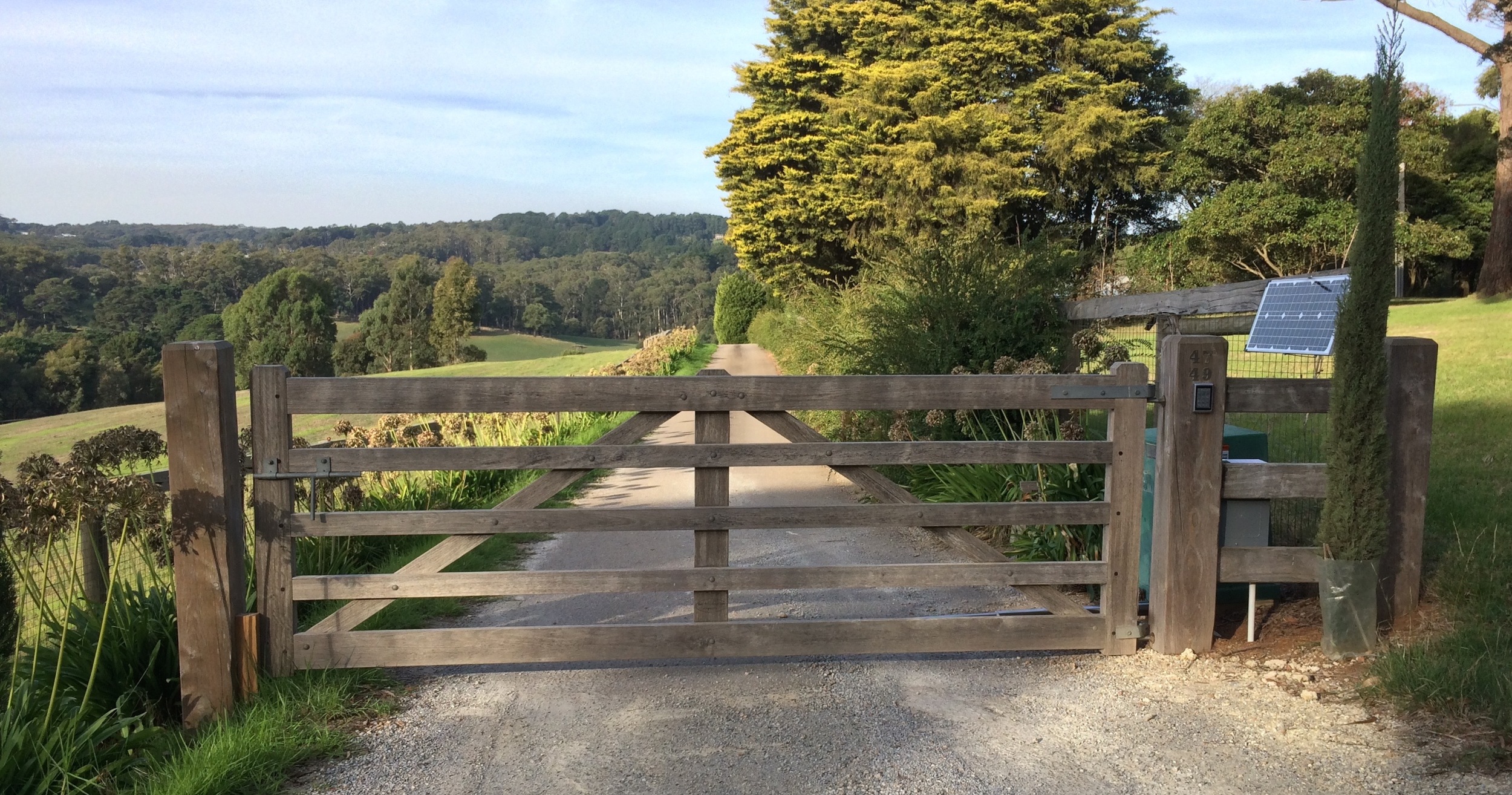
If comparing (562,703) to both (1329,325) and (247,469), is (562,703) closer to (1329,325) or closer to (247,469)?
(247,469)

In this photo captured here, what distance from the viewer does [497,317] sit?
117 m

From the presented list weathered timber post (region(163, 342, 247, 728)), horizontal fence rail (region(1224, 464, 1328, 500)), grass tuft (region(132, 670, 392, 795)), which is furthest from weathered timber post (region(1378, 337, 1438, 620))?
weathered timber post (region(163, 342, 247, 728))

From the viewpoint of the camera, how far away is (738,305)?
171 feet

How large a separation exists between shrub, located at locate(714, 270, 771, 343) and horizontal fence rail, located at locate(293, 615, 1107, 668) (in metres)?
45.6

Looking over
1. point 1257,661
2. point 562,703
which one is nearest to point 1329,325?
point 1257,661

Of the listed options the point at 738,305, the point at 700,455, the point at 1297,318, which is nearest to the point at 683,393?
the point at 700,455

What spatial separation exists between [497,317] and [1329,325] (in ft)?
381

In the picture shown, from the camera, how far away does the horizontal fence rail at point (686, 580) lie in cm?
451

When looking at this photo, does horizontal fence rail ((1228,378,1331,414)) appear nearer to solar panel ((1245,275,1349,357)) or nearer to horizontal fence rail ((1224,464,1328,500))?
horizontal fence rail ((1224,464,1328,500))

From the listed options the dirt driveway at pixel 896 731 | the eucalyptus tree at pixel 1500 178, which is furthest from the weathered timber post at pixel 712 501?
the eucalyptus tree at pixel 1500 178

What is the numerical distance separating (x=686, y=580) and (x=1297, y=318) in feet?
14.4

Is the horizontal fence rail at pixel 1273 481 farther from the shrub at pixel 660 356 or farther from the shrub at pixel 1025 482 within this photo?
the shrub at pixel 660 356

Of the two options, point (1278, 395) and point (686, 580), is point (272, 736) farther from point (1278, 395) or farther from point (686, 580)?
point (1278, 395)

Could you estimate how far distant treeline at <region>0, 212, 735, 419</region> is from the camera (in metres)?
63.9
